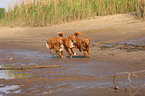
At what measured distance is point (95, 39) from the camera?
17328 mm

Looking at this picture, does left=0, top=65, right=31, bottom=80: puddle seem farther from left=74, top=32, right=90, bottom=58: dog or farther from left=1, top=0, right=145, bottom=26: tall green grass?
left=1, top=0, right=145, bottom=26: tall green grass

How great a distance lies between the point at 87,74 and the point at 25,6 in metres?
22.4

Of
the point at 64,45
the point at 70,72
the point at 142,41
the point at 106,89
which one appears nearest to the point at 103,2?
the point at 142,41

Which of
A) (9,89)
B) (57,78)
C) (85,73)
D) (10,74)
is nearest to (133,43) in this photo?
(85,73)

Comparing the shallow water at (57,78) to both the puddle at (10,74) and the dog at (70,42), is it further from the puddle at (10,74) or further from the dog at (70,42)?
the dog at (70,42)

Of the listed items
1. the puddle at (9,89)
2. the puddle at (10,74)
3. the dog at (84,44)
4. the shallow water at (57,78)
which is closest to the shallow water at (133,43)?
the dog at (84,44)

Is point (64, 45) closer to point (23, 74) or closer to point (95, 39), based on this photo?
point (23, 74)

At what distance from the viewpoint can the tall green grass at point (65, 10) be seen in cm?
2375

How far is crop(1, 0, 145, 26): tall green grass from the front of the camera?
2375 cm

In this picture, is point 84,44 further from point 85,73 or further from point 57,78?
point 57,78

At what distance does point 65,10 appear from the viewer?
25.4m

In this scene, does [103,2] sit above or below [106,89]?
above

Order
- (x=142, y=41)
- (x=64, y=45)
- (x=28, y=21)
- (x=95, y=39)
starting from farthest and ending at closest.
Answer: (x=28, y=21), (x=95, y=39), (x=142, y=41), (x=64, y=45)

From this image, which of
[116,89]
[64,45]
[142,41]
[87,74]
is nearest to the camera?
[116,89]
